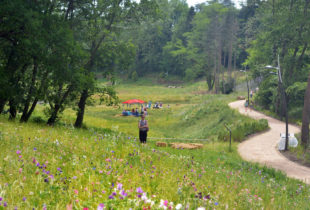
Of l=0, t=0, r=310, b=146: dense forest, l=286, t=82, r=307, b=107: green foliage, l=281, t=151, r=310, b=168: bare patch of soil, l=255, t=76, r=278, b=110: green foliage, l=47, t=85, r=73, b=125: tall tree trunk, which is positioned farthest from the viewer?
l=255, t=76, r=278, b=110: green foliage

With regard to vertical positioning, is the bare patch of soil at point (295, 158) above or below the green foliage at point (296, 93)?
below

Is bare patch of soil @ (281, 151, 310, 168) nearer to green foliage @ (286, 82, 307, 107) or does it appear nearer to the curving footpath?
the curving footpath

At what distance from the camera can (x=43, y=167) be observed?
12.7 feet

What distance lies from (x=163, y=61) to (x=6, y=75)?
86.9 m

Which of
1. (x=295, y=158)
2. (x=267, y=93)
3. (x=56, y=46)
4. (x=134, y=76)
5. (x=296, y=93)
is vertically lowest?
(x=295, y=158)

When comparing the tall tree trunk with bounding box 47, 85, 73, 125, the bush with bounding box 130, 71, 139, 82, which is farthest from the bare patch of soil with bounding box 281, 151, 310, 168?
the bush with bounding box 130, 71, 139, 82

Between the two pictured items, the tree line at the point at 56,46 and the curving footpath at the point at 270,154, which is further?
the curving footpath at the point at 270,154

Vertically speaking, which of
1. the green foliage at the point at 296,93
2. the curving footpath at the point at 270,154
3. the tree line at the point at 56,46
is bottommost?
the curving footpath at the point at 270,154

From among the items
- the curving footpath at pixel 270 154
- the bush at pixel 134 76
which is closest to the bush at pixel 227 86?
the curving footpath at pixel 270 154

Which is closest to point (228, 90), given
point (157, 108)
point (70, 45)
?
point (157, 108)

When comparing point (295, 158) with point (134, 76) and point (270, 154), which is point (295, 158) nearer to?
point (270, 154)

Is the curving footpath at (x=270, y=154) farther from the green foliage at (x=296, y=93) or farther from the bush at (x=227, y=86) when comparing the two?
the bush at (x=227, y=86)

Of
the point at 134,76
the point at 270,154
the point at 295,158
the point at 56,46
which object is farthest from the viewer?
the point at 134,76

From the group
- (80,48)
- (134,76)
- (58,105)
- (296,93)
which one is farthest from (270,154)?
(134,76)
